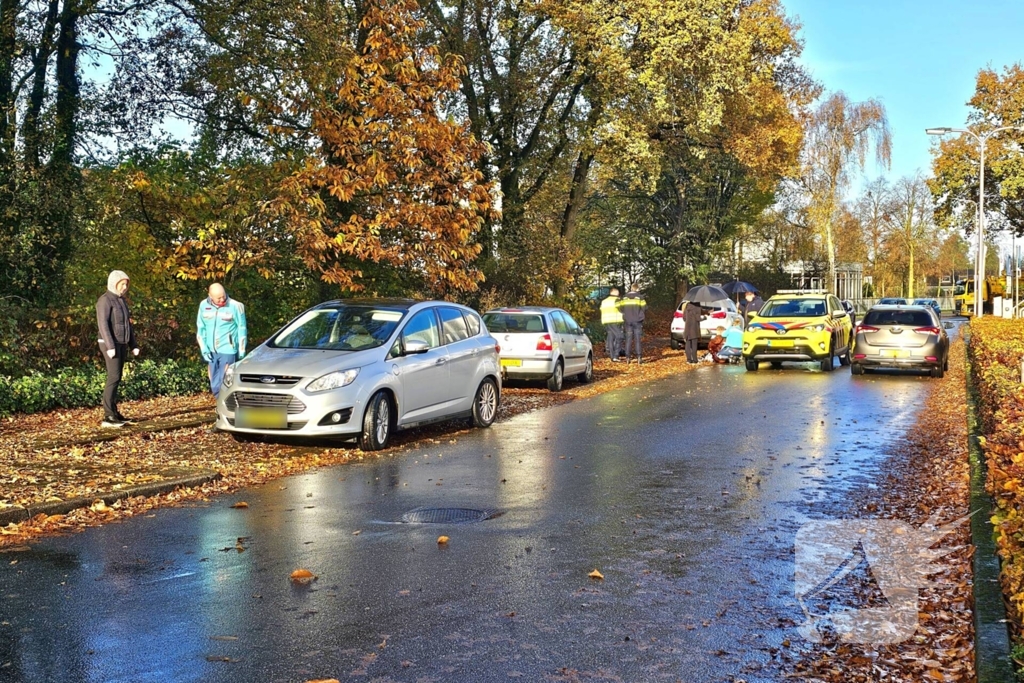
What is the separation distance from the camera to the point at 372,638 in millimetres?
5027

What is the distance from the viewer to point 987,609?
206 inches

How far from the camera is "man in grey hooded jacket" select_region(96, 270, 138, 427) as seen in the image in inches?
486

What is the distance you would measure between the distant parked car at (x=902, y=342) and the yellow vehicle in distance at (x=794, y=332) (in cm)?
119

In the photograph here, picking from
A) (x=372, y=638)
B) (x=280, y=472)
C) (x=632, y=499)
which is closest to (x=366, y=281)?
(x=280, y=472)

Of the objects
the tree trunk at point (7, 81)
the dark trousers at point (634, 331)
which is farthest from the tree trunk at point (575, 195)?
the tree trunk at point (7, 81)

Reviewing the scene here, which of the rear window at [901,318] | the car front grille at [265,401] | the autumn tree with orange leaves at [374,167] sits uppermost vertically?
the autumn tree with orange leaves at [374,167]

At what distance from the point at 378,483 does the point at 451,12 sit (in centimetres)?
1971

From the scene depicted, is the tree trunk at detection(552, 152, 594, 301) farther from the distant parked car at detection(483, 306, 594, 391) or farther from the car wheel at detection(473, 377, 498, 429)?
the car wheel at detection(473, 377, 498, 429)

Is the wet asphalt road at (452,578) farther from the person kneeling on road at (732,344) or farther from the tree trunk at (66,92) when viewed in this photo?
the person kneeling on road at (732,344)

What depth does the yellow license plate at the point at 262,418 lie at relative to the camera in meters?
11.1

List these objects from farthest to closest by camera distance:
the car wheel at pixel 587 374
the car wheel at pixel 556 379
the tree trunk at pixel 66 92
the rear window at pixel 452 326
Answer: the car wheel at pixel 587 374 → the car wheel at pixel 556 379 → the tree trunk at pixel 66 92 → the rear window at pixel 452 326

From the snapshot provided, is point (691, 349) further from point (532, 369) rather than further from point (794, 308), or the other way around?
point (532, 369)

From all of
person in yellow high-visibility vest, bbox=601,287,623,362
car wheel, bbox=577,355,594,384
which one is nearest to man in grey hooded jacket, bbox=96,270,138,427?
car wheel, bbox=577,355,594,384

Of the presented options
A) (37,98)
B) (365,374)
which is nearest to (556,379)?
(365,374)
